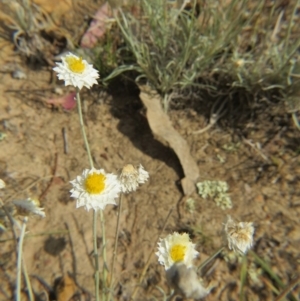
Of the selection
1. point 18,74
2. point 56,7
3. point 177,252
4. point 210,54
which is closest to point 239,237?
point 177,252

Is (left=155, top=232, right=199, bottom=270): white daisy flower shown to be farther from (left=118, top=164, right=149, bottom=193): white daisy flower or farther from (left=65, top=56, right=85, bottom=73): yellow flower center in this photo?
(left=65, top=56, right=85, bottom=73): yellow flower center

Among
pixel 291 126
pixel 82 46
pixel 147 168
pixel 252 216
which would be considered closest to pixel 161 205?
pixel 147 168

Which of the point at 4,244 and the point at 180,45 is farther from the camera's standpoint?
the point at 180,45

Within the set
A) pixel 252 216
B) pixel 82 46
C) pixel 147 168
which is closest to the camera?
pixel 252 216

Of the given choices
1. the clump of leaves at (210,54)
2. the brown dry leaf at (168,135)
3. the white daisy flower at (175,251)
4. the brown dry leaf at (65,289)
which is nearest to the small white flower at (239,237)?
the white daisy flower at (175,251)

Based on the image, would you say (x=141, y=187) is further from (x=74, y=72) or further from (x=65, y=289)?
(x=74, y=72)

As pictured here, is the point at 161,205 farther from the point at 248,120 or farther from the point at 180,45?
the point at 180,45
